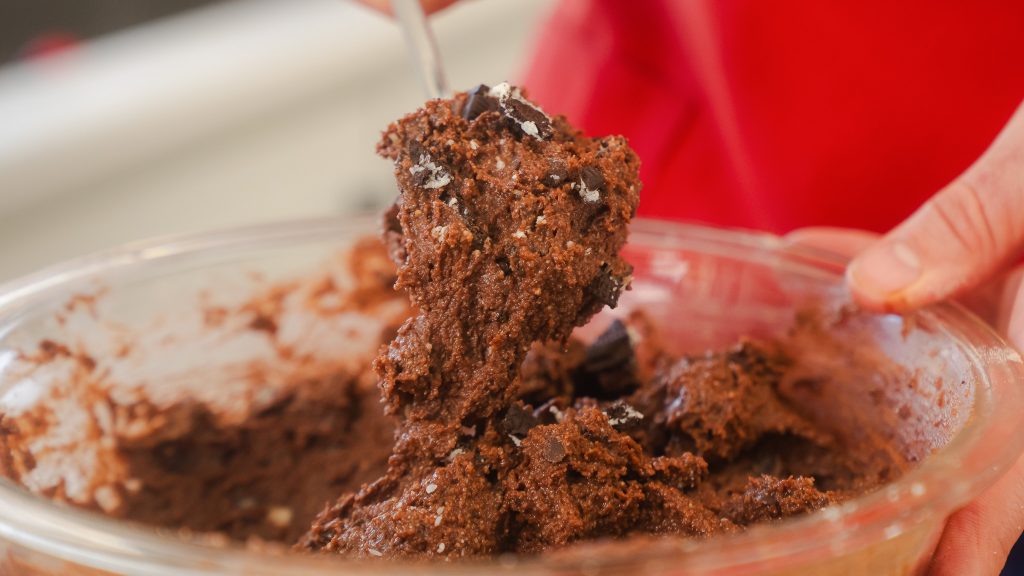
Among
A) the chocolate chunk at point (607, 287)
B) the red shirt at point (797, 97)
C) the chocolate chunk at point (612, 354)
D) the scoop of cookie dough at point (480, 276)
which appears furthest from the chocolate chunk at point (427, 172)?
the red shirt at point (797, 97)

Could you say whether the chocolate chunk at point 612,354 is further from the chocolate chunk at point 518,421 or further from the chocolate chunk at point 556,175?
the chocolate chunk at point 556,175

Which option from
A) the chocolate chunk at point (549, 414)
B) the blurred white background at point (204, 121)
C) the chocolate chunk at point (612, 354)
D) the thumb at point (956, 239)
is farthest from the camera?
the blurred white background at point (204, 121)

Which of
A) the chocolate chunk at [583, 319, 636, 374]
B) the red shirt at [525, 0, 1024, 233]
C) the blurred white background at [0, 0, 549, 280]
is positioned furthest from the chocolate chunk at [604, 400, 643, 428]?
the blurred white background at [0, 0, 549, 280]

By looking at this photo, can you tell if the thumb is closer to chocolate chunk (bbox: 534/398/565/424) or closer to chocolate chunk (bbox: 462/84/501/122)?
chocolate chunk (bbox: 534/398/565/424)

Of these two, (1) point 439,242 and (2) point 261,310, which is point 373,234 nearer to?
(2) point 261,310

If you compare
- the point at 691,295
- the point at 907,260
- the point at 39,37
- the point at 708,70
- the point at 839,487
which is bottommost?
the point at 839,487

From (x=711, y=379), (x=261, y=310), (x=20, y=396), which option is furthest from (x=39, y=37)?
(x=711, y=379)
